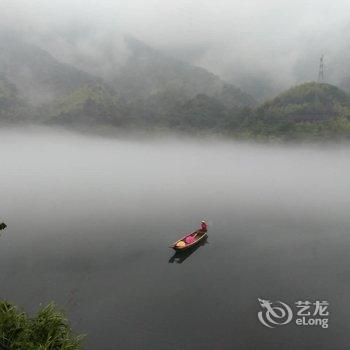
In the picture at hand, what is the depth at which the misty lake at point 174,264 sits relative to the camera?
138ft

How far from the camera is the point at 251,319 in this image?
1763 inches

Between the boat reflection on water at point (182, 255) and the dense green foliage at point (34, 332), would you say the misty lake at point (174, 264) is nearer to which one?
the boat reflection on water at point (182, 255)

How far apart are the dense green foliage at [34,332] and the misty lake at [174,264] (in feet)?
44.2

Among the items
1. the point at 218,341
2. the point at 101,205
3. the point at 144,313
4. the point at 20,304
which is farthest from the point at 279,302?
the point at 101,205

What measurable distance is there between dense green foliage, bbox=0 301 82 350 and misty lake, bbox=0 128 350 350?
1346 cm

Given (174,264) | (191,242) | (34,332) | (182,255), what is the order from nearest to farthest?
1. (34,332)
2. (174,264)
3. (182,255)
4. (191,242)

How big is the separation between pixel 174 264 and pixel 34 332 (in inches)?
1506

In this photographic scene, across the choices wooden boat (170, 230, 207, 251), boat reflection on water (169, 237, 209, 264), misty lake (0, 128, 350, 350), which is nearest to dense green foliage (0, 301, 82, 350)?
misty lake (0, 128, 350, 350)

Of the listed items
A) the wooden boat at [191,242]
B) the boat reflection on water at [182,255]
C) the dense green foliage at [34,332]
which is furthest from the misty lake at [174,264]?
the dense green foliage at [34,332]

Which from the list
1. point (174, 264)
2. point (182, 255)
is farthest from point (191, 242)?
point (174, 264)

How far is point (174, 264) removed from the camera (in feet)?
208

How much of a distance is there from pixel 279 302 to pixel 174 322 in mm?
15475

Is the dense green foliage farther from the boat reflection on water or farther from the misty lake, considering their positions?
the boat reflection on water

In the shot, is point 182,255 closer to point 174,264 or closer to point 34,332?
point 174,264
